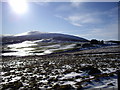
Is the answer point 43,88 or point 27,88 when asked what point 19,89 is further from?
point 43,88

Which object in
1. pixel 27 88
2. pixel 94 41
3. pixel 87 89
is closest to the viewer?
pixel 87 89

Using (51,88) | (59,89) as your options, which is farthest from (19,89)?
(59,89)

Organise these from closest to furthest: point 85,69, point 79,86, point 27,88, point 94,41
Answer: point 79,86
point 27,88
point 85,69
point 94,41

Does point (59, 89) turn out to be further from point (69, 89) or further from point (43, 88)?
point (43, 88)

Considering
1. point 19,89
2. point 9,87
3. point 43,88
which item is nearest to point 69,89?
point 43,88

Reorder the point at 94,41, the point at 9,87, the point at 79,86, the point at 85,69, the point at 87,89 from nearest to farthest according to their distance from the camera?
the point at 87,89 < the point at 79,86 < the point at 9,87 < the point at 85,69 < the point at 94,41

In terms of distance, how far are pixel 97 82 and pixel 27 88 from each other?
6.20 meters

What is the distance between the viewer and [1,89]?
11.0m

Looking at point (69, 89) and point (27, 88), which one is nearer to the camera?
point (69, 89)

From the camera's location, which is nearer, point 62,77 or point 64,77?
point 64,77

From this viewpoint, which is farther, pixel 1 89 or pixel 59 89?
pixel 1 89

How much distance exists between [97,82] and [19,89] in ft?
22.7

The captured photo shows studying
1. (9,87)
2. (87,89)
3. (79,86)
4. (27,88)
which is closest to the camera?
(87,89)

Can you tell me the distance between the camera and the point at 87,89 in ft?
30.5
